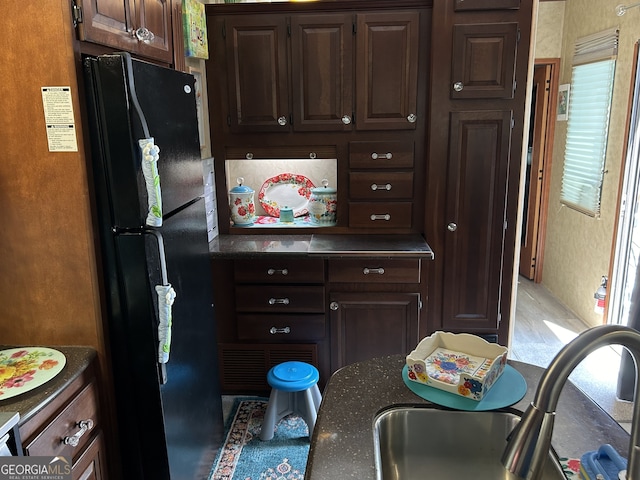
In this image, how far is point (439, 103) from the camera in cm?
270

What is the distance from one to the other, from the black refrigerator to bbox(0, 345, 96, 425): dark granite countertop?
0.39ft

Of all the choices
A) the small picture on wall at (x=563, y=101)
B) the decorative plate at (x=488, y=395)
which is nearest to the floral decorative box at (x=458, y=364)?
the decorative plate at (x=488, y=395)

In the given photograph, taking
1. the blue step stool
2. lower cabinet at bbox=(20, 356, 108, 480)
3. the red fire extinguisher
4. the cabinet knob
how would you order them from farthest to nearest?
the red fire extinguisher → the blue step stool → the cabinet knob → lower cabinet at bbox=(20, 356, 108, 480)

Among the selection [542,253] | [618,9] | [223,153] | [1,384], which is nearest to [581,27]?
[618,9]

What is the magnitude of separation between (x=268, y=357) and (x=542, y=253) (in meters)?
3.08

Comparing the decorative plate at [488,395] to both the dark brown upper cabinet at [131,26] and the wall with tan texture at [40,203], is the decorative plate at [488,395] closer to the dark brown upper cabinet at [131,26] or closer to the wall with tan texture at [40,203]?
the wall with tan texture at [40,203]

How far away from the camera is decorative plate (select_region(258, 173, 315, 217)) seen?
320 centimetres

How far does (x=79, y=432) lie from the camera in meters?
1.51

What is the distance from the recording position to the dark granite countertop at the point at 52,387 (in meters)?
1.31

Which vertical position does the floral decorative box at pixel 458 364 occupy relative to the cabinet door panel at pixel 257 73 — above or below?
below

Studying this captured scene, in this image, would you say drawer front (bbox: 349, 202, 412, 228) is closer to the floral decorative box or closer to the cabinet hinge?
the floral decorative box

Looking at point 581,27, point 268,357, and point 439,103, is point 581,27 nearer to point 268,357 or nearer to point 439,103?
point 439,103

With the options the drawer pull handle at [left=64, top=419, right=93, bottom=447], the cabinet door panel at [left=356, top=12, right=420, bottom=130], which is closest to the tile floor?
the cabinet door panel at [left=356, top=12, right=420, bottom=130]

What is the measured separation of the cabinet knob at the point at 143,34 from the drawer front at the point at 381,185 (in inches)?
52.5
